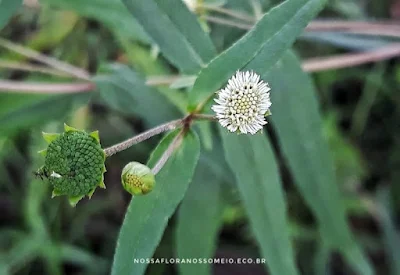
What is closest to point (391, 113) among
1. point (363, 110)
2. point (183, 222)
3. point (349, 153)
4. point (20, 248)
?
point (363, 110)

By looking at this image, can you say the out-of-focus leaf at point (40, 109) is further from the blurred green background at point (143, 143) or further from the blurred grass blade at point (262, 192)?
the blurred grass blade at point (262, 192)

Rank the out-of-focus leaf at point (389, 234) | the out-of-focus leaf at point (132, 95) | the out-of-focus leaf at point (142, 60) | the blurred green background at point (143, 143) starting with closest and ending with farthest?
1. the out-of-focus leaf at point (132, 95)
2. the blurred green background at point (143, 143)
3. the out-of-focus leaf at point (142, 60)
4. the out-of-focus leaf at point (389, 234)

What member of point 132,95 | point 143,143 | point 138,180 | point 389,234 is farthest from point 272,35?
point 389,234

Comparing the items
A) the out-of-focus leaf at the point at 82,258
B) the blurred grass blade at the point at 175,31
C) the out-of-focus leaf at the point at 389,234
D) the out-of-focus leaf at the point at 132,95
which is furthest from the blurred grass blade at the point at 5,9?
the out-of-focus leaf at the point at 389,234

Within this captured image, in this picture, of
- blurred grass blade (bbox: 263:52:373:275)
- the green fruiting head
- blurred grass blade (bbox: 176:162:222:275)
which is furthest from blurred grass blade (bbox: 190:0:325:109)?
blurred grass blade (bbox: 176:162:222:275)

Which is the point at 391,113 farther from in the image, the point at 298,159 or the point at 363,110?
the point at 298,159

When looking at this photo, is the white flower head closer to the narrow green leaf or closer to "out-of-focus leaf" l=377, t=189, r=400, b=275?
the narrow green leaf

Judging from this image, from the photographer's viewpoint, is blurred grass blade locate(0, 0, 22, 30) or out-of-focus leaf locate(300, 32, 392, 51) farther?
out-of-focus leaf locate(300, 32, 392, 51)
